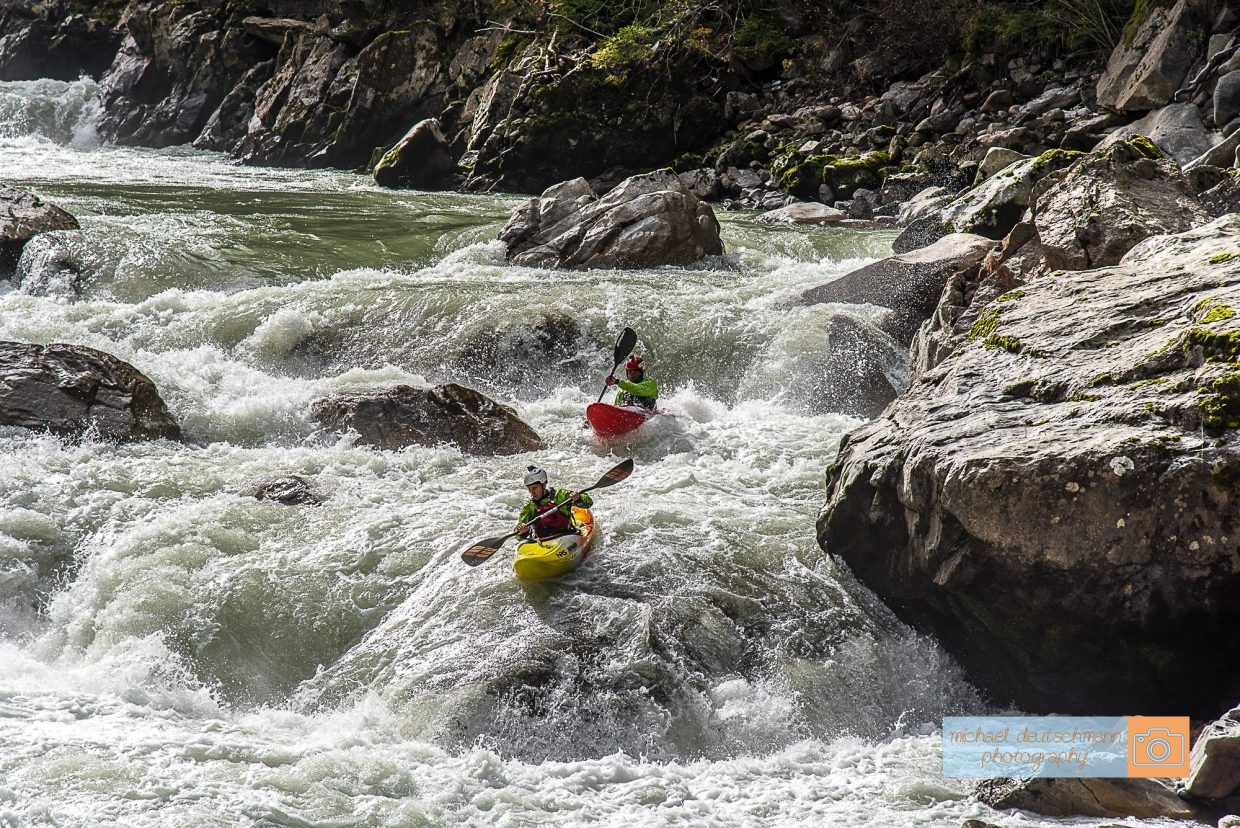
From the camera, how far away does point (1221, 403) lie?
440cm

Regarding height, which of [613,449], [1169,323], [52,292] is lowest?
[613,449]

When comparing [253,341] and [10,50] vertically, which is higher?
[10,50]

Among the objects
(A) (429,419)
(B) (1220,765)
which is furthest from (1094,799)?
(A) (429,419)

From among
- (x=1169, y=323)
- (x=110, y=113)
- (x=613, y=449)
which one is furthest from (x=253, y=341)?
(x=110, y=113)

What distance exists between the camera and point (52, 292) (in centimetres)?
1093

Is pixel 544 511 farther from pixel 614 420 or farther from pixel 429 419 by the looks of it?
pixel 429 419

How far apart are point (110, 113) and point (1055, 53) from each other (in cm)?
2626

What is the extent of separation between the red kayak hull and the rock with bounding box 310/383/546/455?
52 centimetres

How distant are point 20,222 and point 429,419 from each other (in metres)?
7.36

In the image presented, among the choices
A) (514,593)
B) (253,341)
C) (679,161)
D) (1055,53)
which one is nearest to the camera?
(514,593)

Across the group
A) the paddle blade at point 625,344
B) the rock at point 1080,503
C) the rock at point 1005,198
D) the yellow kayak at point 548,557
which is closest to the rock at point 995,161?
the rock at point 1005,198

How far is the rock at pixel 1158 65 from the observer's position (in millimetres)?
14039

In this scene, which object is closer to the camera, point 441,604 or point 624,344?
point 441,604

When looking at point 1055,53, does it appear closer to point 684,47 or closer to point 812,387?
point 684,47
